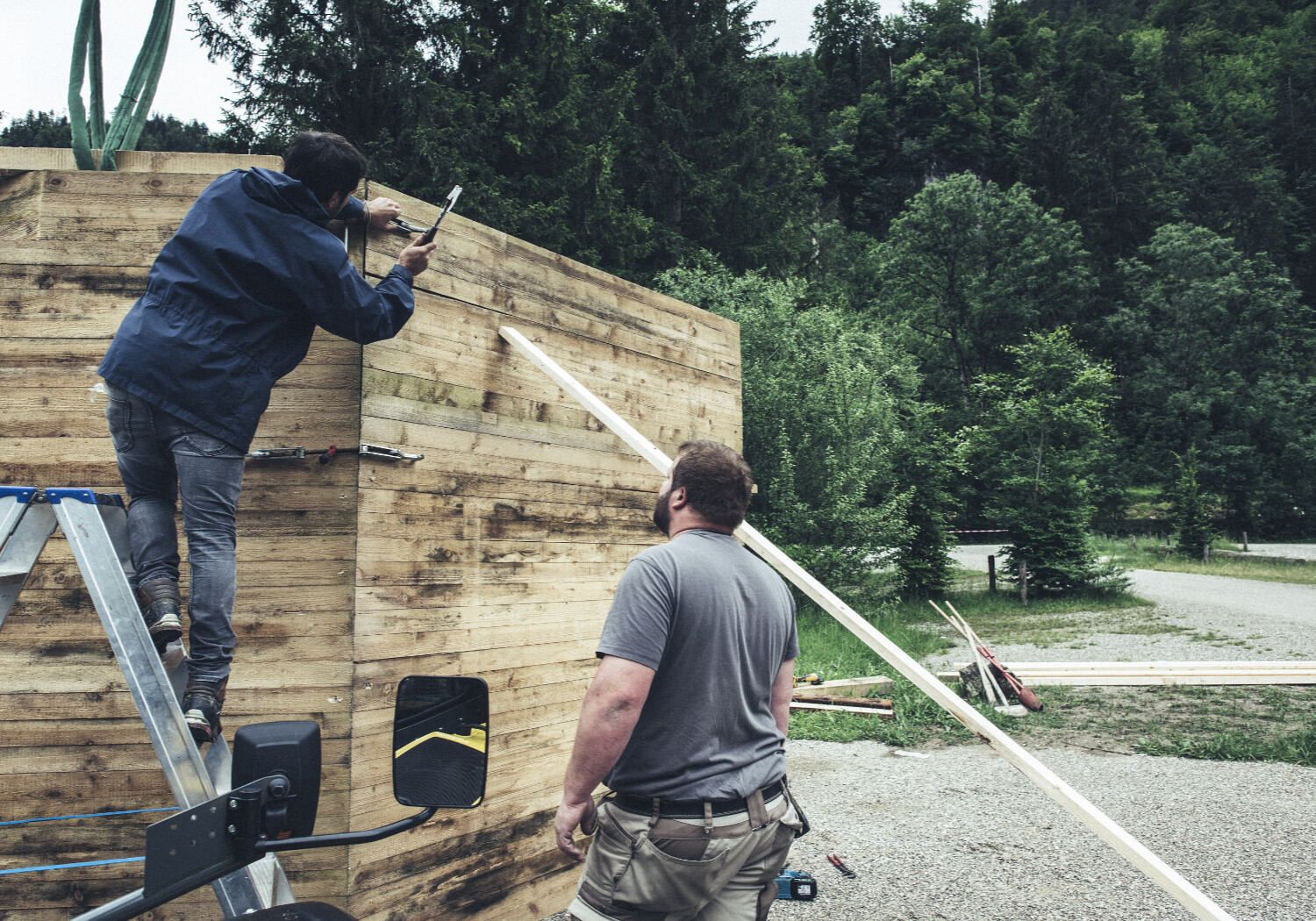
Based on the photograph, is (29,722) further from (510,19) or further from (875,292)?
(875,292)

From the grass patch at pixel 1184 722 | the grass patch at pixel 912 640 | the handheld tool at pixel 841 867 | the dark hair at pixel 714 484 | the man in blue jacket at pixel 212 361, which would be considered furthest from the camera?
the grass patch at pixel 912 640

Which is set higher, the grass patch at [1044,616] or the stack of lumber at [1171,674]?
the stack of lumber at [1171,674]

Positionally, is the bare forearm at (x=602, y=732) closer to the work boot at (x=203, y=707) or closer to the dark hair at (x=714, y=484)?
the dark hair at (x=714, y=484)

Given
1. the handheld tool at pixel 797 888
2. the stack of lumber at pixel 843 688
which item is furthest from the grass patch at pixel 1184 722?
the handheld tool at pixel 797 888

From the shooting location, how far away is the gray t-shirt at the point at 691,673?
2213mm

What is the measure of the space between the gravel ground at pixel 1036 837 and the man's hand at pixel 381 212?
371 centimetres

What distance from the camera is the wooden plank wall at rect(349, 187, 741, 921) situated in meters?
3.23

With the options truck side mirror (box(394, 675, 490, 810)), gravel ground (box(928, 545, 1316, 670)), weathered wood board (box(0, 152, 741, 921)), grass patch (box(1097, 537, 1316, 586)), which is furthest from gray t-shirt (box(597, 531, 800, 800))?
grass patch (box(1097, 537, 1316, 586))

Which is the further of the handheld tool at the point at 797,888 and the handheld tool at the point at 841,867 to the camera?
the handheld tool at the point at 841,867

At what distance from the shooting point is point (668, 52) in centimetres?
2914

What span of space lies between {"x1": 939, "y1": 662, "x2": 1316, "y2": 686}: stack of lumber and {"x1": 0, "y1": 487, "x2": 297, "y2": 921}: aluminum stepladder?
33.4ft

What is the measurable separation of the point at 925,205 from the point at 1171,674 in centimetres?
3829

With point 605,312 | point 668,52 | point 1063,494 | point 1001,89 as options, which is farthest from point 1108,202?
→ point 605,312

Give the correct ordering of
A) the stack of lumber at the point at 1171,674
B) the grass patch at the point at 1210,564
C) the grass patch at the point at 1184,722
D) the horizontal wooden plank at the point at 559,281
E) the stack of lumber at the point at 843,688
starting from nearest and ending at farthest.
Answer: the horizontal wooden plank at the point at 559,281, the grass patch at the point at 1184,722, the stack of lumber at the point at 843,688, the stack of lumber at the point at 1171,674, the grass patch at the point at 1210,564
